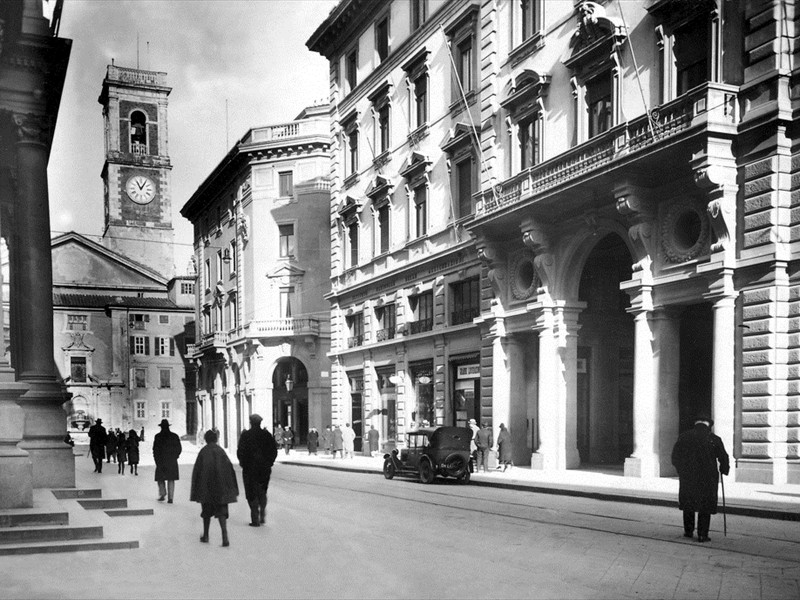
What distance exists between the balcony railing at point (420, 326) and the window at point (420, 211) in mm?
3499

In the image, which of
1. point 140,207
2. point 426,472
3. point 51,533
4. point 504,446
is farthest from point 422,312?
point 140,207

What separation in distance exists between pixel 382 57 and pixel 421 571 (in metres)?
32.7

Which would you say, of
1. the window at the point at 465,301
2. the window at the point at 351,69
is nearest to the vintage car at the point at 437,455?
the window at the point at 465,301

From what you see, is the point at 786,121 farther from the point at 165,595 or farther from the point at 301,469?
the point at 301,469

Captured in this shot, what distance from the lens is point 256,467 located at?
1467cm

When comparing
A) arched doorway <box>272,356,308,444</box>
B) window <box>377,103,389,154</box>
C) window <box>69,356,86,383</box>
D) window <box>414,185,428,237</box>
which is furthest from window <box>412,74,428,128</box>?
window <box>69,356,86,383</box>

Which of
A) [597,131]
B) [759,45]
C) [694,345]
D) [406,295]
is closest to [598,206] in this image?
[597,131]

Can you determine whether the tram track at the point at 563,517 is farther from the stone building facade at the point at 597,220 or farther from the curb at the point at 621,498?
the stone building facade at the point at 597,220

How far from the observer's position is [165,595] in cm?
892

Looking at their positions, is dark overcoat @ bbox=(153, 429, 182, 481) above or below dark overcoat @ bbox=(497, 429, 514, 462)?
above

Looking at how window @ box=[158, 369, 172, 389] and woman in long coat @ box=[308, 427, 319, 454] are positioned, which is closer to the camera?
woman in long coat @ box=[308, 427, 319, 454]

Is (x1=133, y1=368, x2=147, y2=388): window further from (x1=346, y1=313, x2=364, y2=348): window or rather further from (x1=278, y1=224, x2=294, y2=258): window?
(x1=346, y1=313, x2=364, y2=348): window

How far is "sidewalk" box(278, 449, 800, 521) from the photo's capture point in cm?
1575

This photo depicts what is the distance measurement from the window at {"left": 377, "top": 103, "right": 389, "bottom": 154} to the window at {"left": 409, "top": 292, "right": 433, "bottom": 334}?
7.07m
